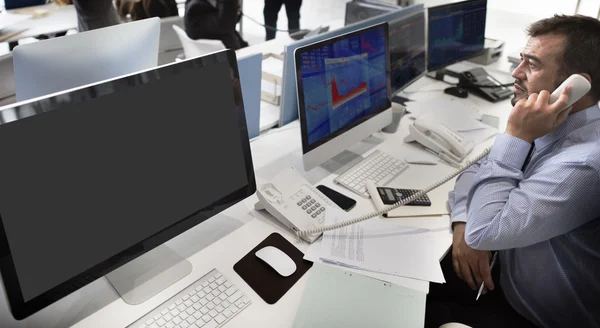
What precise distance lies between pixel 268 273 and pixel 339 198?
0.42 m

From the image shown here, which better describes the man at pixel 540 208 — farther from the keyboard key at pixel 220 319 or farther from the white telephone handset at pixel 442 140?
the keyboard key at pixel 220 319

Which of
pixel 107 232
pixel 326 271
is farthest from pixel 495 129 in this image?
pixel 107 232

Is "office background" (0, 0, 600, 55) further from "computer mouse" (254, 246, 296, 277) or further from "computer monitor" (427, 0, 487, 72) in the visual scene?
"computer mouse" (254, 246, 296, 277)

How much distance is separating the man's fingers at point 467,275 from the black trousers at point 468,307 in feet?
0.23

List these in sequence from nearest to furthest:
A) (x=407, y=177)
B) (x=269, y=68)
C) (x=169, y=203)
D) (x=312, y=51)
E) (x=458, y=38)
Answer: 1. (x=169, y=203)
2. (x=312, y=51)
3. (x=407, y=177)
4. (x=269, y=68)
5. (x=458, y=38)

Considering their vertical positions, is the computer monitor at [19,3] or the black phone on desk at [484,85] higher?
the computer monitor at [19,3]

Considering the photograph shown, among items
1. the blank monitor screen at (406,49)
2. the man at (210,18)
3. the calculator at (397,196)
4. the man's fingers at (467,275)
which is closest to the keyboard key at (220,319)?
the calculator at (397,196)

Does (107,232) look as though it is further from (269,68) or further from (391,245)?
(269,68)

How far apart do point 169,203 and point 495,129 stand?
5.11ft

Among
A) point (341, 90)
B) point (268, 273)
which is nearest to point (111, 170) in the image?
point (268, 273)

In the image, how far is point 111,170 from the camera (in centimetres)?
90

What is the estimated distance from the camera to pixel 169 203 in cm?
103

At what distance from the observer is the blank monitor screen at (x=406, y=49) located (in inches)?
77.8

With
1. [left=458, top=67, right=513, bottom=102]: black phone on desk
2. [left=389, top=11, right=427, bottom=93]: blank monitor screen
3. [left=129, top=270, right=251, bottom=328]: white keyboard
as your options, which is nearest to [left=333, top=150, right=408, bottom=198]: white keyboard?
[left=389, top=11, right=427, bottom=93]: blank monitor screen
